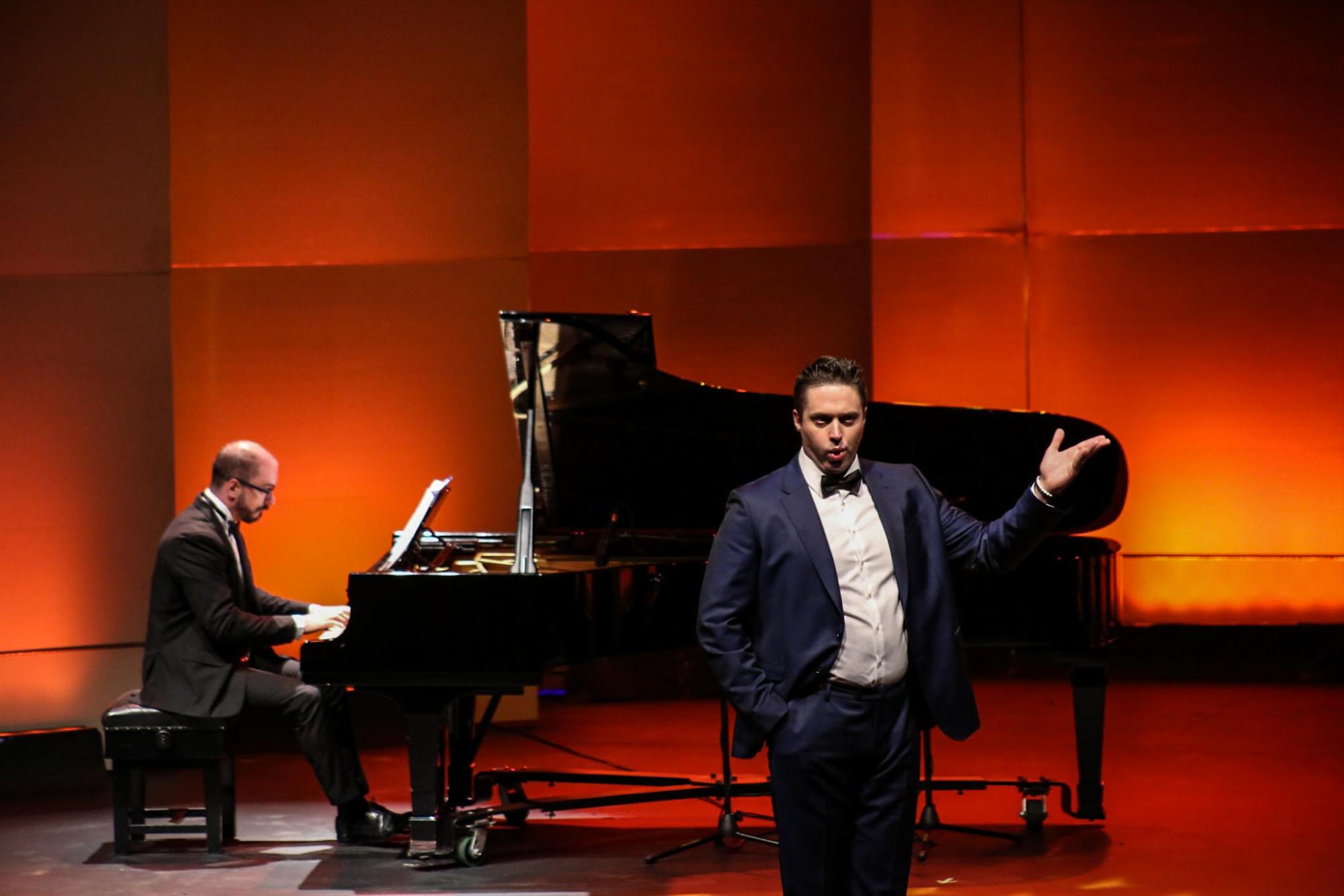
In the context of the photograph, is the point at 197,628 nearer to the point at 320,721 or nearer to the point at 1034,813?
the point at 320,721

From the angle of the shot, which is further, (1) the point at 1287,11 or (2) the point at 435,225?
(1) the point at 1287,11

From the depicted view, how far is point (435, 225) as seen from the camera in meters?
6.59

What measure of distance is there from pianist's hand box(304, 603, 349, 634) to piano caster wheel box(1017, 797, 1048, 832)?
2097 mm

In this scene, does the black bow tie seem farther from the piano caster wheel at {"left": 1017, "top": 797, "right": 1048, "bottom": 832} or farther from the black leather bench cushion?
the black leather bench cushion

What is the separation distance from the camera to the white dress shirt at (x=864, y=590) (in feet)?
8.53

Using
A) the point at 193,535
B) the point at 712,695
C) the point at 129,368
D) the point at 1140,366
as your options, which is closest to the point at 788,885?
the point at 193,535

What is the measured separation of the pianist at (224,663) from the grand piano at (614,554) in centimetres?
33

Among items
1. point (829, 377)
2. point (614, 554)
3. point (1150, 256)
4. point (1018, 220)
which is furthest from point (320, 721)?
point (1150, 256)

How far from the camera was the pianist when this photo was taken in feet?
15.2

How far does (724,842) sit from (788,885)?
6.27ft

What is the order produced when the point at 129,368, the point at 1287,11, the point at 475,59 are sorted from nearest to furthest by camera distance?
the point at 129,368, the point at 475,59, the point at 1287,11

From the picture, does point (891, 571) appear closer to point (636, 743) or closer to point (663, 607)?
point (663, 607)

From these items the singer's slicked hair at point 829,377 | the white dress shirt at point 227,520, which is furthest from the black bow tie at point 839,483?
the white dress shirt at point 227,520

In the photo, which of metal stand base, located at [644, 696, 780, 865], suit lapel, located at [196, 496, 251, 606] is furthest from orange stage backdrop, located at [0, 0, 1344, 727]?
metal stand base, located at [644, 696, 780, 865]
